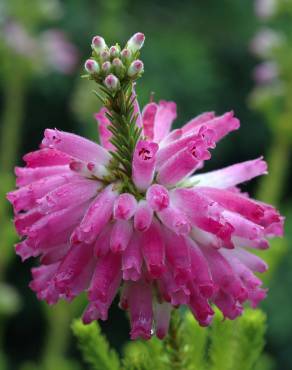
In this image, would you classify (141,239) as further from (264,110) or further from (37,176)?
(264,110)

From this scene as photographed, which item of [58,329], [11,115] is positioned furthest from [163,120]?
[11,115]

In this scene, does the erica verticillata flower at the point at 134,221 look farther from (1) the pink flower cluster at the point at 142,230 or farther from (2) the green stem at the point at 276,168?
(2) the green stem at the point at 276,168

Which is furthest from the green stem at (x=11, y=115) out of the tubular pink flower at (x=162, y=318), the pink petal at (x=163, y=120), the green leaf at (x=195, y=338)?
the tubular pink flower at (x=162, y=318)

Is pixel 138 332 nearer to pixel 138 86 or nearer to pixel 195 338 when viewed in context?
pixel 195 338

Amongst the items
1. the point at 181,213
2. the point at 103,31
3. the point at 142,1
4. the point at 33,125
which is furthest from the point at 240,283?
the point at 142,1

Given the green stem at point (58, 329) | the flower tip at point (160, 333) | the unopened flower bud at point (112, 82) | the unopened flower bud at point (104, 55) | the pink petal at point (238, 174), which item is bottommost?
the green stem at point (58, 329)

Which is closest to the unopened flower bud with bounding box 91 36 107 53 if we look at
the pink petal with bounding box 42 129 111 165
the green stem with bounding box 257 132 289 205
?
the pink petal with bounding box 42 129 111 165

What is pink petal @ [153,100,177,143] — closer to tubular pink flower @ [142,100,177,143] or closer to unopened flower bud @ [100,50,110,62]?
tubular pink flower @ [142,100,177,143]
